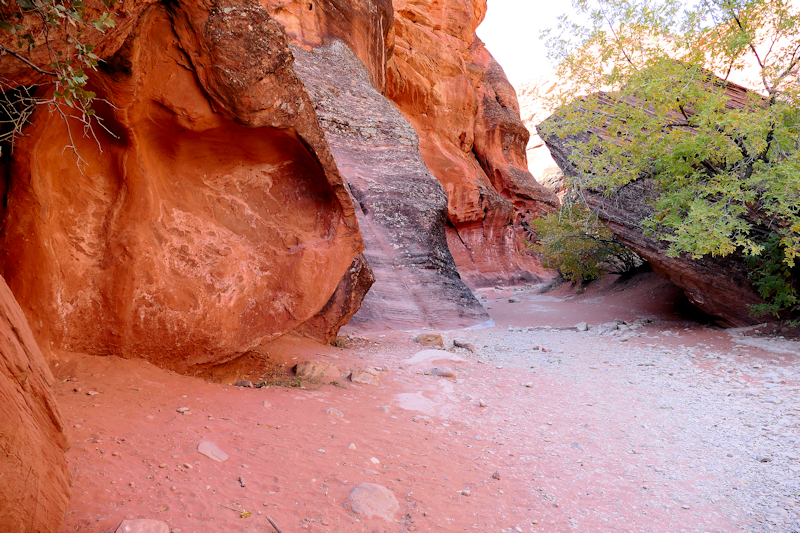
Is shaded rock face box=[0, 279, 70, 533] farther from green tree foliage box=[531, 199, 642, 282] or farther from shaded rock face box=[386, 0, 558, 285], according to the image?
shaded rock face box=[386, 0, 558, 285]

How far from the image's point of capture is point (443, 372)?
19.5 ft

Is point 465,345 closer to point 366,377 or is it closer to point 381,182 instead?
point 366,377

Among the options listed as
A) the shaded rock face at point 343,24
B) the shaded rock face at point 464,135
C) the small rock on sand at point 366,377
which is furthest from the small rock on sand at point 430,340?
the shaded rock face at point 464,135

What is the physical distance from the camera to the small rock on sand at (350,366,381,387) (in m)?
5.25

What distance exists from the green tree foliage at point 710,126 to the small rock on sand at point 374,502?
7044mm

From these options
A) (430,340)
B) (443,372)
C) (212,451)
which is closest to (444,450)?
(212,451)

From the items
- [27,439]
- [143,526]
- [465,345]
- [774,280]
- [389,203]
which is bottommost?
[465,345]

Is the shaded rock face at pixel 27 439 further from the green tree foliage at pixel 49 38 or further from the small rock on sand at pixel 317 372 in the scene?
the small rock on sand at pixel 317 372

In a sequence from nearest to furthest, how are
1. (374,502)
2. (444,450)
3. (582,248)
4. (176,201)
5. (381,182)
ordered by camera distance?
(374,502), (444,450), (176,201), (381,182), (582,248)

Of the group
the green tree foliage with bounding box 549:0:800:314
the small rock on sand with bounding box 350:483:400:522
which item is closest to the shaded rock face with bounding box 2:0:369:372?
the small rock on sand with bounding box 350:483:400:522

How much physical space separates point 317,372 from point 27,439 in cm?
336

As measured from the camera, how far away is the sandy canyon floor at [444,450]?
2477 mm

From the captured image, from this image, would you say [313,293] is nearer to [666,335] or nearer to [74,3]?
[74,3]

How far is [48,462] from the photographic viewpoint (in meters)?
2.05
